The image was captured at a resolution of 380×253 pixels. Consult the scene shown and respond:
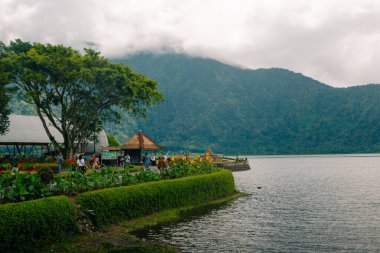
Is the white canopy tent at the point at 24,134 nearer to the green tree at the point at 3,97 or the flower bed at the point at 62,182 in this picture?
the green tree at the point at 3,97

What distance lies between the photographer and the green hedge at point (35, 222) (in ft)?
50.6

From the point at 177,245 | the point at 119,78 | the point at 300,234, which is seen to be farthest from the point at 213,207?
the point at 119,78

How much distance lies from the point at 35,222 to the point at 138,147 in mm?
39726

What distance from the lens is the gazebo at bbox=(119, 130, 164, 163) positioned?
185 feet

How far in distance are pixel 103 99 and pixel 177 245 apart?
31.6 meters

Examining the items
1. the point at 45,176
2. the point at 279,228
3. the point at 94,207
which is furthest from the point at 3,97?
the point at 279,228

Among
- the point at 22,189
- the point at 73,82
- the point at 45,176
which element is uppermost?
the point at 73,82

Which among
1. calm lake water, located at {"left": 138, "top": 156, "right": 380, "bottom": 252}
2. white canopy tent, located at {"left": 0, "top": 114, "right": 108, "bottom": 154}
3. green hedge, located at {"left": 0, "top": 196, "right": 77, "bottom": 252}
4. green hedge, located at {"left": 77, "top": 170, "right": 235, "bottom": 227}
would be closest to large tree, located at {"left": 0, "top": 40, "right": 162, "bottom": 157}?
white canopy tent, located at {"left": 0, "top": 114, "right": 108, "bottom": 154}

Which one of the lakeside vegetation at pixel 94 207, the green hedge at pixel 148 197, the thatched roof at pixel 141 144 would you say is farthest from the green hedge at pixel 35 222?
the thatched roof at pixel 141 144

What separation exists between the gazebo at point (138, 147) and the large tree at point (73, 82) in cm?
807

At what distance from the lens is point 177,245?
18641 mm

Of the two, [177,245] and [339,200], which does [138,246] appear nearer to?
[177,245]

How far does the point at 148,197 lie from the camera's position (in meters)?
24.7

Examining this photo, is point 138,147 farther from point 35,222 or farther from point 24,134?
point 35,222
